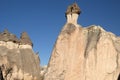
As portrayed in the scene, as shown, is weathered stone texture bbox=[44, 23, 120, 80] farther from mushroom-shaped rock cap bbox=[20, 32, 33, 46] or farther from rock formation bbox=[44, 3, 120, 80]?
mushroom-shaped rock cap bbox=[20, 32, 33, 46]

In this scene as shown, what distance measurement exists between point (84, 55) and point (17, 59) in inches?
1015

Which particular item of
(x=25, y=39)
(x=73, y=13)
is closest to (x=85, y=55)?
(x=73, y=13)

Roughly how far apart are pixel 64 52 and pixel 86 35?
143 centimetres

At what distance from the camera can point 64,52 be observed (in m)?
15.0

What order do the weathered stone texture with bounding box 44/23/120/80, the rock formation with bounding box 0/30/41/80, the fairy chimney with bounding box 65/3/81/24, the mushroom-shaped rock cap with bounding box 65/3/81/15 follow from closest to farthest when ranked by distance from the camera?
the weathered stone texture with bounding box 44/23/120/80, the fairy chimney with bounding box 65/3/81/24, the mushroom-shaped rock cap with bounding box 65/3/81/15, the rock formation with bounding box 0/30/41/80

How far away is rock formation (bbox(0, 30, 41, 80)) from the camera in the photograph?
37.8 m

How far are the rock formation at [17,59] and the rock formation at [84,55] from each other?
2203cm

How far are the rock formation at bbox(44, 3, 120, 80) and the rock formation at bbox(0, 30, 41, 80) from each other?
22.0m

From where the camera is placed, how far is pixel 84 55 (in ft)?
47.5

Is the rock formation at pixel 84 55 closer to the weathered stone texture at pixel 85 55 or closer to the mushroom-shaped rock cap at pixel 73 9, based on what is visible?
the weathered stone texture at pixel 85 55

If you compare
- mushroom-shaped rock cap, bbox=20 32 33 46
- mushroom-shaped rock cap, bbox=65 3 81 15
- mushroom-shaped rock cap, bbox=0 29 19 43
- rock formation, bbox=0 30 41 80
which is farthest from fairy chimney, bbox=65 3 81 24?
mushroom-shaped rock cap, bbox=20 32 33 46

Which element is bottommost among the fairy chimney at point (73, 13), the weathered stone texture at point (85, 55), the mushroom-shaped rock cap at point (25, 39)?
the weathered stone texture at point (85, 55)

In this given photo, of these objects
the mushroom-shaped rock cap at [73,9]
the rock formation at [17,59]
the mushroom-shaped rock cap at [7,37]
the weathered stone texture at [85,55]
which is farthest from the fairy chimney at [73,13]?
the mushroom-shaped rock cap at [7,37]

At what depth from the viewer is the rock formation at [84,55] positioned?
14.2 meters
